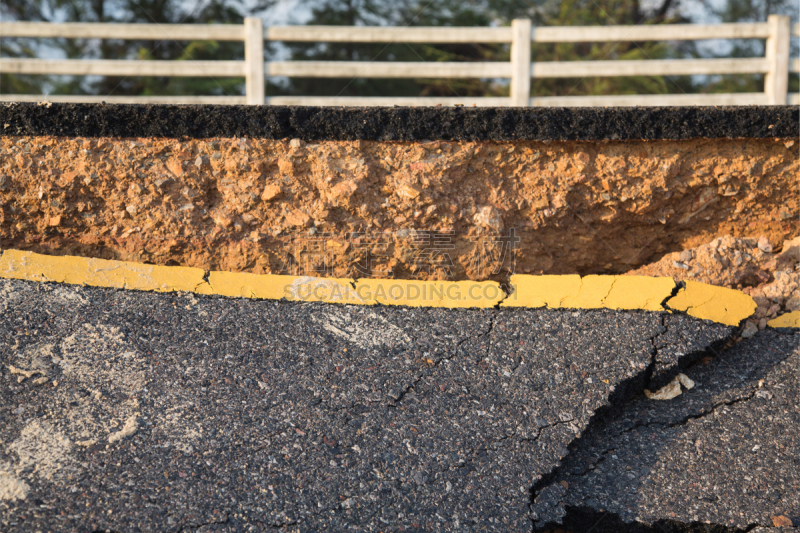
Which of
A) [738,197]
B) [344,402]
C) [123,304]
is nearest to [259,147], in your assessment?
[123,304]

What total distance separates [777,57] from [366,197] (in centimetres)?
611

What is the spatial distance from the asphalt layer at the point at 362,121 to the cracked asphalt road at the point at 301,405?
0.84m

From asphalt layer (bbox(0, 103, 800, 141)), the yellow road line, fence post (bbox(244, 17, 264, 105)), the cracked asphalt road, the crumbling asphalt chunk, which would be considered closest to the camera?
the cracked asphalt road

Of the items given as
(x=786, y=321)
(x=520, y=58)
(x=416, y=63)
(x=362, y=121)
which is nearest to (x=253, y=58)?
(x=416, y=63)

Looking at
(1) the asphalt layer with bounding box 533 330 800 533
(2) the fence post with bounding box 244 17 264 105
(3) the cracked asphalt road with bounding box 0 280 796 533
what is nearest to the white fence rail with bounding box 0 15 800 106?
(2) the fence post with bounding box 244 17 264 105

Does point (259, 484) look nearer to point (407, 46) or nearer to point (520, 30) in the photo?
point (520, 30)

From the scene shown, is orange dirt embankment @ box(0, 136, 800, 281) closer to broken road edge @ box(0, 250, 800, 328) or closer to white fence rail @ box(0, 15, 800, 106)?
broken road edge @ box(0, 250, 800, 328)

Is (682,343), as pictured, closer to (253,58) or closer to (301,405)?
(301,405)

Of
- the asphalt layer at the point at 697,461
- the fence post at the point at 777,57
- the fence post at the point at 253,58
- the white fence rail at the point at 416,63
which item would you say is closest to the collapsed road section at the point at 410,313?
the asphalt layer at the point at 697,461

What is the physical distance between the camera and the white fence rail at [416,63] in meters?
5.88

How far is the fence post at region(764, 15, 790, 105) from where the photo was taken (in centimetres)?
602

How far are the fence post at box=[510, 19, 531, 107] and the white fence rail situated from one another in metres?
0.01

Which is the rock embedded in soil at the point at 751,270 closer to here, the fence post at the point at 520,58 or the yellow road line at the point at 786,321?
the yellow road line at the point at 786,321

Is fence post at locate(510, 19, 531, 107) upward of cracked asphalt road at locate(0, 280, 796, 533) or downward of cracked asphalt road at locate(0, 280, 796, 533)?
upward
